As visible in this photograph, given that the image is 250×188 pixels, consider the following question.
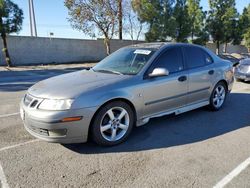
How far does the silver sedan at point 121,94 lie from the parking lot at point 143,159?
28 centimetres

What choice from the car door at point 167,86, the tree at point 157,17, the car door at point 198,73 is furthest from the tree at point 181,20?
the car door at point 167,86

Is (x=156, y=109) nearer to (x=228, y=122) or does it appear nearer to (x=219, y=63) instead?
(x=228, y=122)

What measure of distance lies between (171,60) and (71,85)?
1.98 m

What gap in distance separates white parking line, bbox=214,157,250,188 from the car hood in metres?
2.02

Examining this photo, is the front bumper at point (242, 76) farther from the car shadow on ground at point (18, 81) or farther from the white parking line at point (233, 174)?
the car shadow on ground at point (18, 81)

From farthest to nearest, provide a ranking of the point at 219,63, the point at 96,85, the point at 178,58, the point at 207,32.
→ the point at 207,32 → the point at 219,63 → the point at 178,58 → the point at 96,85

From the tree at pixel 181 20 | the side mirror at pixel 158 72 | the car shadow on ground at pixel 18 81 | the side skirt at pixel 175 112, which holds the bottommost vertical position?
the car shadow on ground at pixel 18 81

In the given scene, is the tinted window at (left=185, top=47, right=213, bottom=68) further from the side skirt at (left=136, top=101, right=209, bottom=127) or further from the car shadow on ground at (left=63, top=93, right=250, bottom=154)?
the car shadow on ground at (left=63, top=93, right=250, bottom=154)

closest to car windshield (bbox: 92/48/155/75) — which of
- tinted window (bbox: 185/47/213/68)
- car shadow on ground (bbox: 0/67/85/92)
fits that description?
tinted window (bbox: 185/47/213/68)

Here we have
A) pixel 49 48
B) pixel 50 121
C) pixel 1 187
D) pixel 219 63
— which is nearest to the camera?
pixel 1 187

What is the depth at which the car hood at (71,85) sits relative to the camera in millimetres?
3611

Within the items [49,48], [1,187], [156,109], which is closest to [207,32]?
[49,48]

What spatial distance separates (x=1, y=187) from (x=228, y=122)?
13.5 ft

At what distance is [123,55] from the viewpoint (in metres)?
5.01
